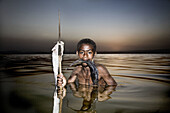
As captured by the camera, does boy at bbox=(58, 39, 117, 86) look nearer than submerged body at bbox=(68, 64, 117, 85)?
Yes

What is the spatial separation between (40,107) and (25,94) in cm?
92

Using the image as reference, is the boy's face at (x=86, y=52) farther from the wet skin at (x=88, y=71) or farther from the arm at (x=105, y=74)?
the arm at (x=105, y=74)

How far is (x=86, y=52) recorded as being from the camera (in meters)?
3.18

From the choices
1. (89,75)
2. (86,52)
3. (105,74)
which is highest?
(86,52)

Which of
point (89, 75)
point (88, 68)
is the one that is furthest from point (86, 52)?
point (89, 75)

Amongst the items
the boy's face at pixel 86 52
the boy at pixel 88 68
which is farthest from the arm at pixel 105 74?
the boy's face at pixel 86 52

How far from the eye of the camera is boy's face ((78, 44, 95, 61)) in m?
3.17

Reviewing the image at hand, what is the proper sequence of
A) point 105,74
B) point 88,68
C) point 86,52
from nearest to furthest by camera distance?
point 86,52 → point 105,74 → point 88,68

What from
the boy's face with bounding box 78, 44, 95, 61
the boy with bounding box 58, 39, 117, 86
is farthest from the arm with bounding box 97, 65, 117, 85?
the boy's face with bounding box 78, 44, 95, 61

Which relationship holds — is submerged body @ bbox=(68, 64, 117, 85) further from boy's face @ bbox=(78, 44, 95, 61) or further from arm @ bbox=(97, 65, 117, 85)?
boy's face @ bbox=(78, 44, 95, 61)

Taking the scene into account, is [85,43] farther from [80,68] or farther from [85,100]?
[85,100]

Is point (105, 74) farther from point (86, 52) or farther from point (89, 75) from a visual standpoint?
point (86, 52)

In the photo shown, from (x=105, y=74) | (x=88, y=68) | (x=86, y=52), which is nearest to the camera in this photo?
(x=86, y=52)

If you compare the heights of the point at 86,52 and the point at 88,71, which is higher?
the point at 86,52
